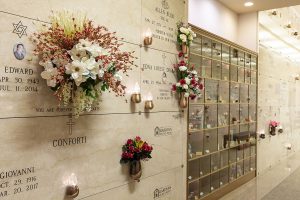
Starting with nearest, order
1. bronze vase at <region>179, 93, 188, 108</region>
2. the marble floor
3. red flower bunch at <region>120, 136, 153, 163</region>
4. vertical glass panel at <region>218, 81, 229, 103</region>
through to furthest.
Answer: red flower bunch at <region>120, 136, 153, 163</region> → bronze vase at <region>179, 93, 188, 108</region> → the marble floor → vertical glass panel at <region>218, 81, 229, 103</region>

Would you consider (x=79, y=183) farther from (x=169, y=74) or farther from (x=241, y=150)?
(x=241, y=150)

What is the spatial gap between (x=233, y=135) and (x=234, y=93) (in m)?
0.66

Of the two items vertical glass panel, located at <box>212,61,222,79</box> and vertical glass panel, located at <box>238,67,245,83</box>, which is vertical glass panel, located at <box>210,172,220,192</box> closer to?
vertical glass panel, located at <box>212,61,222,79</box>

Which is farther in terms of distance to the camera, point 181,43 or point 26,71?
point 181,43

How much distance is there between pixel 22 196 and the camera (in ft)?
5.84

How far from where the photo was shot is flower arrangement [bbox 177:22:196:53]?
318 cm

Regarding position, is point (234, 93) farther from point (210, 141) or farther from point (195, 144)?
point (195, 144)

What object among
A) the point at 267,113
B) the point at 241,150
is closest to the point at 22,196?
the point at 241,150

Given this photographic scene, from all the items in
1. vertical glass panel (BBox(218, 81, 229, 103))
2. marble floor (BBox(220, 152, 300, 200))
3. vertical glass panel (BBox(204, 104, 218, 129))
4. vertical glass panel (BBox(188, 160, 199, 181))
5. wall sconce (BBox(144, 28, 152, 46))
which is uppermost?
wall sconce (BBox(144, 28, 152, 46))

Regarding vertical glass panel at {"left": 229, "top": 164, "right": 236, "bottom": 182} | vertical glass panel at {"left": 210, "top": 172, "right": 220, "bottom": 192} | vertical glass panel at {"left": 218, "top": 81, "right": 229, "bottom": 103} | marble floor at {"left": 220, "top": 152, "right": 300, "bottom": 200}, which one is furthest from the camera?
vertical glass panel at {"left": 229, "top": 164, "right": 236, "bottom": 182}

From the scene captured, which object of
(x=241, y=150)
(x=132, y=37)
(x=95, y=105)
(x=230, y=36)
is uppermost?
(x=230, y=36)

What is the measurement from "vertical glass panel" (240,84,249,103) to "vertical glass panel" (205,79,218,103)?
36.8 inches

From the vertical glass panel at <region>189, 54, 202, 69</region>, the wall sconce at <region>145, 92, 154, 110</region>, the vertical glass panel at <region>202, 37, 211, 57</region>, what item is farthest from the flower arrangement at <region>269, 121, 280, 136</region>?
the wall sconce at <region>145, 92, 154, 110</region>

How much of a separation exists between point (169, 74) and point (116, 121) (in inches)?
36.7
